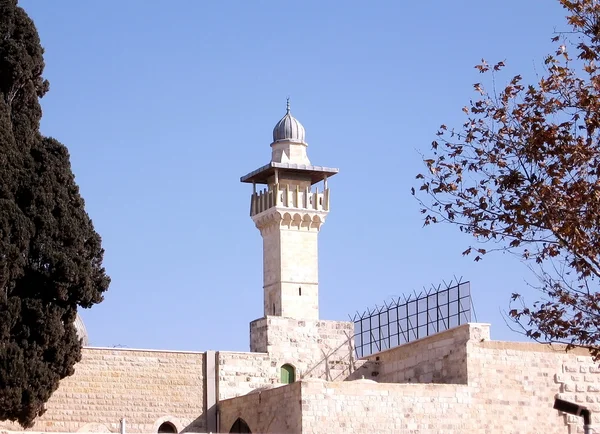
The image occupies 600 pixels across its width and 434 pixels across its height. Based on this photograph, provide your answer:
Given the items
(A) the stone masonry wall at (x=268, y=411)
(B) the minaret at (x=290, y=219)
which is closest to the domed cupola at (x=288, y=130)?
(B) the minaret at (x=290, y=219)

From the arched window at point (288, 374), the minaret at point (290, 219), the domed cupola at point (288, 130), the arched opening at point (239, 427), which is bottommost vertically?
the arched opening at point (239, 427)

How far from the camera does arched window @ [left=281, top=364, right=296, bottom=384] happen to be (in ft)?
100

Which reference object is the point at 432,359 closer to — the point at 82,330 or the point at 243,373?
the point at 243,373

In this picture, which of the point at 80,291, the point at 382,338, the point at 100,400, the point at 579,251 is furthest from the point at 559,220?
the point at 382,338

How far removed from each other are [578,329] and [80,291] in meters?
11.9

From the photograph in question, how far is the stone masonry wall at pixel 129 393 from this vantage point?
26.9m

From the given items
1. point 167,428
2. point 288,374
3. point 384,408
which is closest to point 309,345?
point 288,374

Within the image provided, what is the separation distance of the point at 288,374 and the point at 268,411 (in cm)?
491

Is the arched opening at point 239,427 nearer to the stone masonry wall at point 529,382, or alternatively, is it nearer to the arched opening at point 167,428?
the arched opening at point 167,428

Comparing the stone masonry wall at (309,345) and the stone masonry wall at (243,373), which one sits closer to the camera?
the stone masonry wall at (243,373)

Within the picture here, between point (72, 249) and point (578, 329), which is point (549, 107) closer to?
point (578, 329)

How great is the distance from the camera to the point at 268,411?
2577cm

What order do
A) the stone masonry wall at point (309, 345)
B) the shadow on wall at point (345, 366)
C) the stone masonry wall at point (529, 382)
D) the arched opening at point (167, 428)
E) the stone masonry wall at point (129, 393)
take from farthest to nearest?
the shadow on wall at point (345, 366)
the stone masonry wall at point (309, 345)
the arched opening at point (167, 428)
the stone masonry wall at point (129, 393)
the stone masonry wall at point (529, 382)

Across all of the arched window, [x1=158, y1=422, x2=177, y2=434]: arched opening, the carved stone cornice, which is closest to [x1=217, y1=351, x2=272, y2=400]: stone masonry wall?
the arched window
